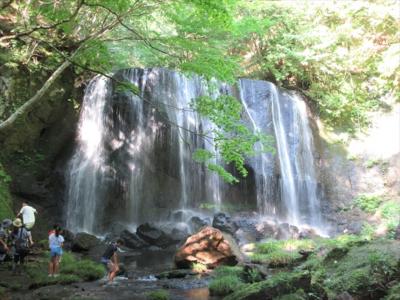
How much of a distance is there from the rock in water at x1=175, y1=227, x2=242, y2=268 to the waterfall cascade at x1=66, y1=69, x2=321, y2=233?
733cm

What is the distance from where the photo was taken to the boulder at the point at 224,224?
656 inches

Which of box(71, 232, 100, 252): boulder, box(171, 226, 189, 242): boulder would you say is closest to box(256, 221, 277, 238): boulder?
box(171, 226, 189, 242): boulder

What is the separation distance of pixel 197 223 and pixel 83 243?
4.87 metres

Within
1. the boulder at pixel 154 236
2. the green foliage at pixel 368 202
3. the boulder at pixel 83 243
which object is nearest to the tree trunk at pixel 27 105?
the boulder at pixel 83 243

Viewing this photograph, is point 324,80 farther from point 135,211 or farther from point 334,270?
point 334,270

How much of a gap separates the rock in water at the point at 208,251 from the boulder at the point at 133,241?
4265mm

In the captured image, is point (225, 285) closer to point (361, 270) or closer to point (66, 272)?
point (361, 270)

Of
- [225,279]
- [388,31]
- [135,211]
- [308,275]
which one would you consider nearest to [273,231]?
[135,211]

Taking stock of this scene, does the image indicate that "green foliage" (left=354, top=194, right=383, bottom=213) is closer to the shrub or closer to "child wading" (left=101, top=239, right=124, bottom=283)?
the shrub

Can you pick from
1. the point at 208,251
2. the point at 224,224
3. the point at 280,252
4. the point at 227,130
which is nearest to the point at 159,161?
the point at 224,224

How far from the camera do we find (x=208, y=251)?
12.3 m

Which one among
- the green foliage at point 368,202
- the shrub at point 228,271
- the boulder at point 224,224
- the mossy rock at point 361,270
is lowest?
the shrub at point 228,271

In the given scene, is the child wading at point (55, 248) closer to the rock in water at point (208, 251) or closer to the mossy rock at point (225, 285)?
the rock in water at point (208, 251)

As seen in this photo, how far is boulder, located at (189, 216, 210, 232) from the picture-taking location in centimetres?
1770
